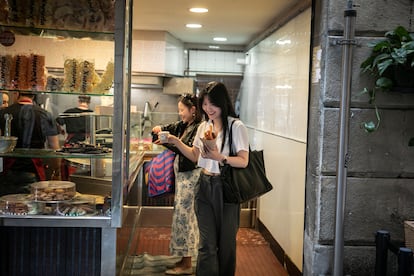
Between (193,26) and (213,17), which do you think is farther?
(193,26)

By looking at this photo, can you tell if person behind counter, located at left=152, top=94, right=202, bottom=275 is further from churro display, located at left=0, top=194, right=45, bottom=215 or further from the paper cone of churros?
churro display, located at left=0, top=194, right=45, bottom=215

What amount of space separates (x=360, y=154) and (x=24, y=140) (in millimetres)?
1945

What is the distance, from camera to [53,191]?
8.95 feet

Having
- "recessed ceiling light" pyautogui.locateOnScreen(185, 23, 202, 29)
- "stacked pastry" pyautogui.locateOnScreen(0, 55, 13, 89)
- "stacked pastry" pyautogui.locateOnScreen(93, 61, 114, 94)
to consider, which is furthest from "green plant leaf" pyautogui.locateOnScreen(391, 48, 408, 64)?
"recessed ceiling light" pyautogui.locateOnScreen(185, 23, 202, 29)

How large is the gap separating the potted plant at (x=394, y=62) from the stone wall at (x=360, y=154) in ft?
0.54

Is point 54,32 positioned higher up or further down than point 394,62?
higher up

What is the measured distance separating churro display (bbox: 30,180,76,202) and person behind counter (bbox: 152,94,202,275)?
3.57 ft

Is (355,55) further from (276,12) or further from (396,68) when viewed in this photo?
(276,12)

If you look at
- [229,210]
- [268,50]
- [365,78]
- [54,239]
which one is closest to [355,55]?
[365,78]

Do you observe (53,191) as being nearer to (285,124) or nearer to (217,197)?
(217,197)

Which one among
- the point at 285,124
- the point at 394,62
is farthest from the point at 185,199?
the point at 394,62

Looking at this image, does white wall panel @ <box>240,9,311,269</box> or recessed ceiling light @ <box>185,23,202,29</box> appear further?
recessed ceiling light @ <box>185,23,202,29</box>

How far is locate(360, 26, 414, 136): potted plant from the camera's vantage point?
244 cm

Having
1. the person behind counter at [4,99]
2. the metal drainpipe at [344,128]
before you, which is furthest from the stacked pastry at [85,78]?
the metal drainpipe at [344,128]
